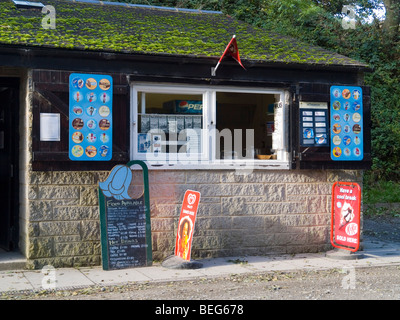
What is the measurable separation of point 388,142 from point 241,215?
11175 millimetres

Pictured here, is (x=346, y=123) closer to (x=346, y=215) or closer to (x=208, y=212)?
(x=346, y=215)

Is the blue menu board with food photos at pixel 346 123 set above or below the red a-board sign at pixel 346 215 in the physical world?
above

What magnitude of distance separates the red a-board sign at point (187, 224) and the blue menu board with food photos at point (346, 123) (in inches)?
104

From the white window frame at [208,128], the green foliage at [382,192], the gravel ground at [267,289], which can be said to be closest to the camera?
A: the gravel ground at [267,289]

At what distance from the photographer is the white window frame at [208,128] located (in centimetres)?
868

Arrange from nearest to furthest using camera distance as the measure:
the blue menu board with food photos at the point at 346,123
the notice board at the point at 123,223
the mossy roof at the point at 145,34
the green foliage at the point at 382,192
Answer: the notice board at the point at 123,223, the mossy roof at the point at 145,34, the blue menu board with food photos at the point at 346,123, the green foliage at the point at 382,192

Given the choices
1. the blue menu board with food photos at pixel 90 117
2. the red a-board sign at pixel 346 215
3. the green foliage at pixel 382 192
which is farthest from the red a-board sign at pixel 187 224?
the green foliage at pixel 382 192

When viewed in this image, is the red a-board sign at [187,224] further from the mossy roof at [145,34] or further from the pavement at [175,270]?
the mossy roof at [145,34]

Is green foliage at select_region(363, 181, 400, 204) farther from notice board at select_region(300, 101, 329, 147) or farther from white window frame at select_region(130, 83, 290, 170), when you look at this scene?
white window frame at select_region(130, 83, 290, 170)

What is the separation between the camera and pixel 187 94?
29.6 ft

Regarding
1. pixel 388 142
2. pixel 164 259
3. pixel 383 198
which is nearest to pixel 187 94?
pixel 164 259

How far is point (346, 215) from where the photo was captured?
29.5 ft

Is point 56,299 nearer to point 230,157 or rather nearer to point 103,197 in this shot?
point 103,197

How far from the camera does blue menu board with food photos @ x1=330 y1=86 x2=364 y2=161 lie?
373 inches
